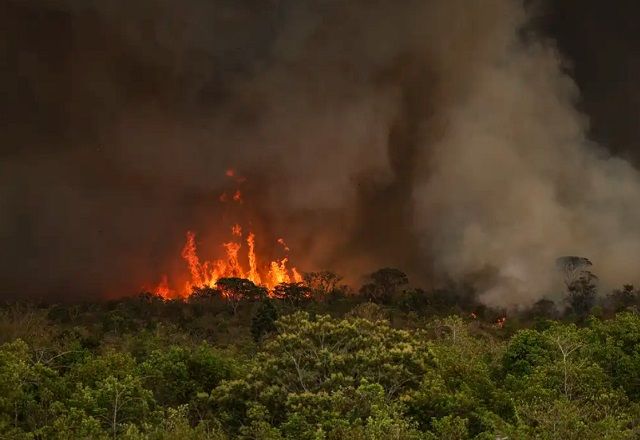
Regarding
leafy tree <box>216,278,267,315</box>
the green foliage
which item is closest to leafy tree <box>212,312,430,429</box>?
the green foliage

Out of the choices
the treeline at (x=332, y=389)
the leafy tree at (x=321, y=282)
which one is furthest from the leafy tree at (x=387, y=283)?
the treeline at (x=332, y=389)

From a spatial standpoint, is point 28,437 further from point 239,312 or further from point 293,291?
point 293,291

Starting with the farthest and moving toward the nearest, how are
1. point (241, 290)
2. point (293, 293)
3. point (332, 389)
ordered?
point (293, 293) → point (241, 290) → point (332, 389)

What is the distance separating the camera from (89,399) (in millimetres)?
31219

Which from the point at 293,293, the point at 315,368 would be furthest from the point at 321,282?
the point at 315,368

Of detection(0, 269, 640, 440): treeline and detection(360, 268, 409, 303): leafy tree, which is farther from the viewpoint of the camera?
detection(360, 268, 409, 303): leafy tree

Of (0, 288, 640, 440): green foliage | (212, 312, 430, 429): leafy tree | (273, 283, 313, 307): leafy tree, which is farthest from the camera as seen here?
(273, 283, 313, 307): leafy tree

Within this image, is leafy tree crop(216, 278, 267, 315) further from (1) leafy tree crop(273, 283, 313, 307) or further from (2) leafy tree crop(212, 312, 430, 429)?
(2) leafy tree crop(212, 312, 430, 429)

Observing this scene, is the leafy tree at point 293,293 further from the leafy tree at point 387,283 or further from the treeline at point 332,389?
the treeline at point 332,389

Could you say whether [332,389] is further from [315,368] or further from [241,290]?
[241,290]

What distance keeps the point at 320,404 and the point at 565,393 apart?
14.3 metres

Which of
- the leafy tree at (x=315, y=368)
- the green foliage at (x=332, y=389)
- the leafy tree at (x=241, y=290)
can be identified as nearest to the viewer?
the green foliage at (x=332, y=389)

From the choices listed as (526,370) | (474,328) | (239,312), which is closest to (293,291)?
(239,312)

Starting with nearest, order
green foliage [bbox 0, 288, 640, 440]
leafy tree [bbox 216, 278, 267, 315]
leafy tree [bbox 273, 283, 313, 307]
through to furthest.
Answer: green foliage [bbox 0, 288, 640, 440], leafy tree [bbox 216, 278, 267, 315], leafy tree [bbox 273, 283, 313, 307]
